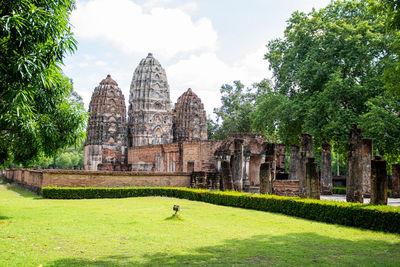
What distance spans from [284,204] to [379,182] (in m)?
3.36

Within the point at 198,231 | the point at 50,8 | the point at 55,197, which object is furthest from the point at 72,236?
the point at 55,197

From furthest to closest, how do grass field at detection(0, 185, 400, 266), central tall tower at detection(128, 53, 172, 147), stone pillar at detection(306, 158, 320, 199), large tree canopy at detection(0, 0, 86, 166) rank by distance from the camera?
central tall tower at detection(128, 53, 172, 147) → stone pillar at detection(306, 158, 320, 199) → large tree canopy at detection(0, 0, 86, 166) → grass field at detection(0, 185, 400, 266)

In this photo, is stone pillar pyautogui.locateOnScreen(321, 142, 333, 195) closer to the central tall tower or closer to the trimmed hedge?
the trimmed hedge

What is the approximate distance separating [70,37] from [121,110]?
31525 millimetres

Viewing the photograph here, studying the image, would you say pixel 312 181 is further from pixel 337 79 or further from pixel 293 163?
pixel 337 79

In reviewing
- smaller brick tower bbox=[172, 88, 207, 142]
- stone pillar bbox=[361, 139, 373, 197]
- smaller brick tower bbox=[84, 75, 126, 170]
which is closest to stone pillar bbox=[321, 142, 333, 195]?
stone pillar bbox=[361, 139, 373, 197]

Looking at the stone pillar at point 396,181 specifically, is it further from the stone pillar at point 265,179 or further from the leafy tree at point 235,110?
the leafy tree at point 235,110

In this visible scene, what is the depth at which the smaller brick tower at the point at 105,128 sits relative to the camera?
3908 centimetres

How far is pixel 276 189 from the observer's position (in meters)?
19.7

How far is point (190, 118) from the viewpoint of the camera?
44531 mm

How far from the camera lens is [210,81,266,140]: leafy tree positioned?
1961 inches

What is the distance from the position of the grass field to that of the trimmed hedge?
452 millimetres

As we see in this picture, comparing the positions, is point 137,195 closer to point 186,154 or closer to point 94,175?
point 94,175

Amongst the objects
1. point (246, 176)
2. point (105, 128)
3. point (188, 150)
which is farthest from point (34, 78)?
point (105, 128)
